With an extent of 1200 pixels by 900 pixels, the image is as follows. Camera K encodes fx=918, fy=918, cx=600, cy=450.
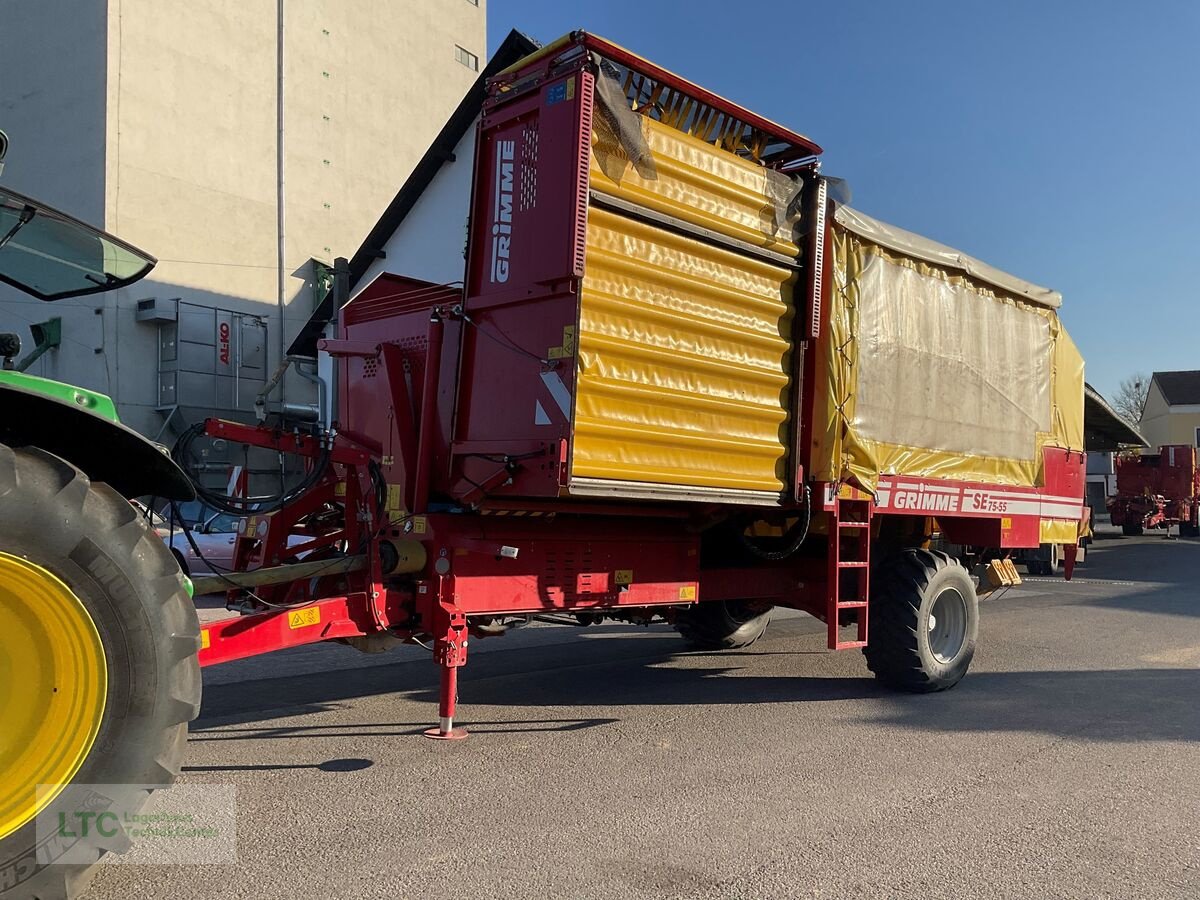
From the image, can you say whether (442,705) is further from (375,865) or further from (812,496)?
(812,496)

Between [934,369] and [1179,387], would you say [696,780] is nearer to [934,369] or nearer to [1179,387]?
[934,369]

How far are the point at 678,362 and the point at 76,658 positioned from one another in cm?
341

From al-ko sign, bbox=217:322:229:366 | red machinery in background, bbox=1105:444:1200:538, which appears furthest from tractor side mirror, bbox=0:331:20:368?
red machinery in background, bbox=1105:444:1200:538

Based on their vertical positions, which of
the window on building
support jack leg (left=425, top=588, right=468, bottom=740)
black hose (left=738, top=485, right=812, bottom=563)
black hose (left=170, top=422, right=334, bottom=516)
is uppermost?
the window on building

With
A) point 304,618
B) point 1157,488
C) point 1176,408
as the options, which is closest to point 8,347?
point 304,618

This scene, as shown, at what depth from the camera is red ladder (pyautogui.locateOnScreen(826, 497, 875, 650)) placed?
6320 mm

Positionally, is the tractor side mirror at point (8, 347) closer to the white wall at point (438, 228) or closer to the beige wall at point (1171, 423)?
the white wall at point (438, 228)

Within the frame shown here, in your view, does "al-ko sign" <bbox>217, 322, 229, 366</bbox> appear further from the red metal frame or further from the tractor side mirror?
the red metal frame

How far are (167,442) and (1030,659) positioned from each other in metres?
24.7

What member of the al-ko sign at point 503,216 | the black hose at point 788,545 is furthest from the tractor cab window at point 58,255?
the black hose at point 788,545

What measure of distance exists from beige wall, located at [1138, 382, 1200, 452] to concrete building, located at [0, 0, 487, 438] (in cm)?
4675

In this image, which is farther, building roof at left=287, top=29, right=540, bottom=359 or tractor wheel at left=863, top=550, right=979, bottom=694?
building roof at left=287, top=29, right=540, bottom=359

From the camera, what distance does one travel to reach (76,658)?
309 cm

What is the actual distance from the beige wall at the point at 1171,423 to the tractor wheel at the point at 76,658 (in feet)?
192
